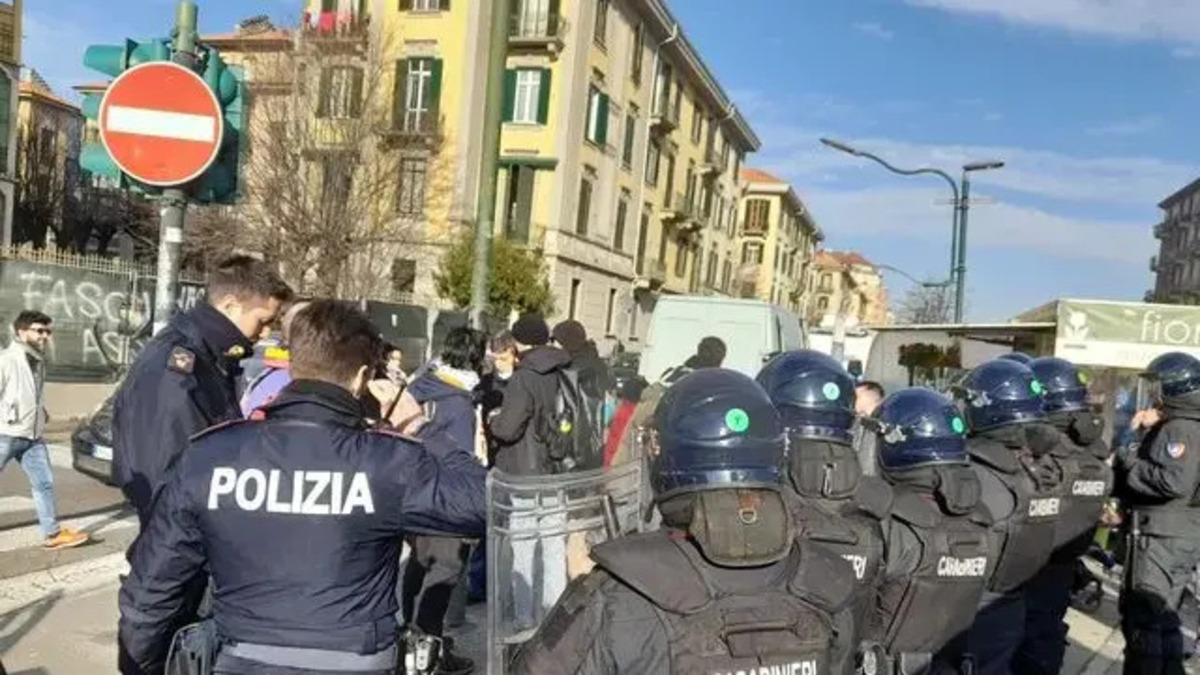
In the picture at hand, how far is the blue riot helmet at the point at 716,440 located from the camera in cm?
201

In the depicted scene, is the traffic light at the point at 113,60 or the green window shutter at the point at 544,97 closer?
→ the traffic light at the point at 113,60

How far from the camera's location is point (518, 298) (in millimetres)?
30641

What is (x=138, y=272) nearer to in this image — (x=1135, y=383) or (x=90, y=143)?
(x=90, y=143)

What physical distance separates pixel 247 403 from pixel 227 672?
88.6 inches

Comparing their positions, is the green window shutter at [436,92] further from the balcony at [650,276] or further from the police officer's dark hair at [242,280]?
the police officer's dark hair at [242,280]

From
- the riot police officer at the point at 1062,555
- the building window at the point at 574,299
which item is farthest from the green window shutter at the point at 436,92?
the riot police officer at the point at 1062,555

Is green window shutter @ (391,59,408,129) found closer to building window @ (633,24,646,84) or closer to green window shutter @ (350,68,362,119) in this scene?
green window shutter @ (350,68,362,119)

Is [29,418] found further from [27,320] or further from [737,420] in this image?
[737,420]

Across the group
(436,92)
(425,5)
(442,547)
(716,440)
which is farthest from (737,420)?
(425,5)

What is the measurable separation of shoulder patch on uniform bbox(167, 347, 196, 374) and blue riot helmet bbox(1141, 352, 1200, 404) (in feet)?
16.6

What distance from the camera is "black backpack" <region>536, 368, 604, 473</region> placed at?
239 inches

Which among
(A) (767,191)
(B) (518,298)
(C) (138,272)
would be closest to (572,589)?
(C) (138,272)

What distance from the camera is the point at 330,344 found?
2576mm

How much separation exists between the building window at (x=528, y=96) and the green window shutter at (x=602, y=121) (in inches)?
119
